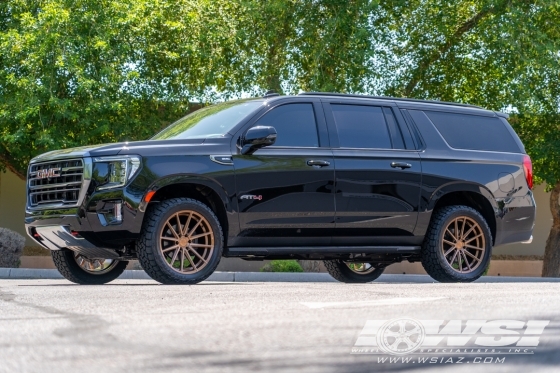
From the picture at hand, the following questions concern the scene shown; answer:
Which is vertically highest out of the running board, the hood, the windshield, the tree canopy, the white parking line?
the tree canopy

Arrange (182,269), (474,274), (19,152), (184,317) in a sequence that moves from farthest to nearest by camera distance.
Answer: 1. (19,152)
2. (474,274)
3. (182,269)
4. (184,317)

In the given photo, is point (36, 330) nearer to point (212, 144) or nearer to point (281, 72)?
point (212, 144)

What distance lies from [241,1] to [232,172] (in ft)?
45.0

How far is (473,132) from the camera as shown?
1216 cm

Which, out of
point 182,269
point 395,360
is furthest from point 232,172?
point 395,360

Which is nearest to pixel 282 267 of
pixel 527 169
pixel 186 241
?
pixel 527 169

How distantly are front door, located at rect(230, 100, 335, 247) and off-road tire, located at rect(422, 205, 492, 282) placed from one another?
130 centimetres

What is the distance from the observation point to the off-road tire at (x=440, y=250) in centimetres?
1130

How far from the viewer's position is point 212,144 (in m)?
10.2

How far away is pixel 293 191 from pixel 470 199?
251 cm

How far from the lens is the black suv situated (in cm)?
984

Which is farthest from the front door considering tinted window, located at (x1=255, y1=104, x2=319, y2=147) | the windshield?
the windshield

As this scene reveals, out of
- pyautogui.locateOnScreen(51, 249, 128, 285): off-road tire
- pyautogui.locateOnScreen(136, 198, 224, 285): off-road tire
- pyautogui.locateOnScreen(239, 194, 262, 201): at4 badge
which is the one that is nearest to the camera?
pyautogui.locateOnScreen(136, 198, 224, 285): off-road tire

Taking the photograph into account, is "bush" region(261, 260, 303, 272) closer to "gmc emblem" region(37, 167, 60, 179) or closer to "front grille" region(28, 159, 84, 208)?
"front grille" region(28, 159, 84, 208)
